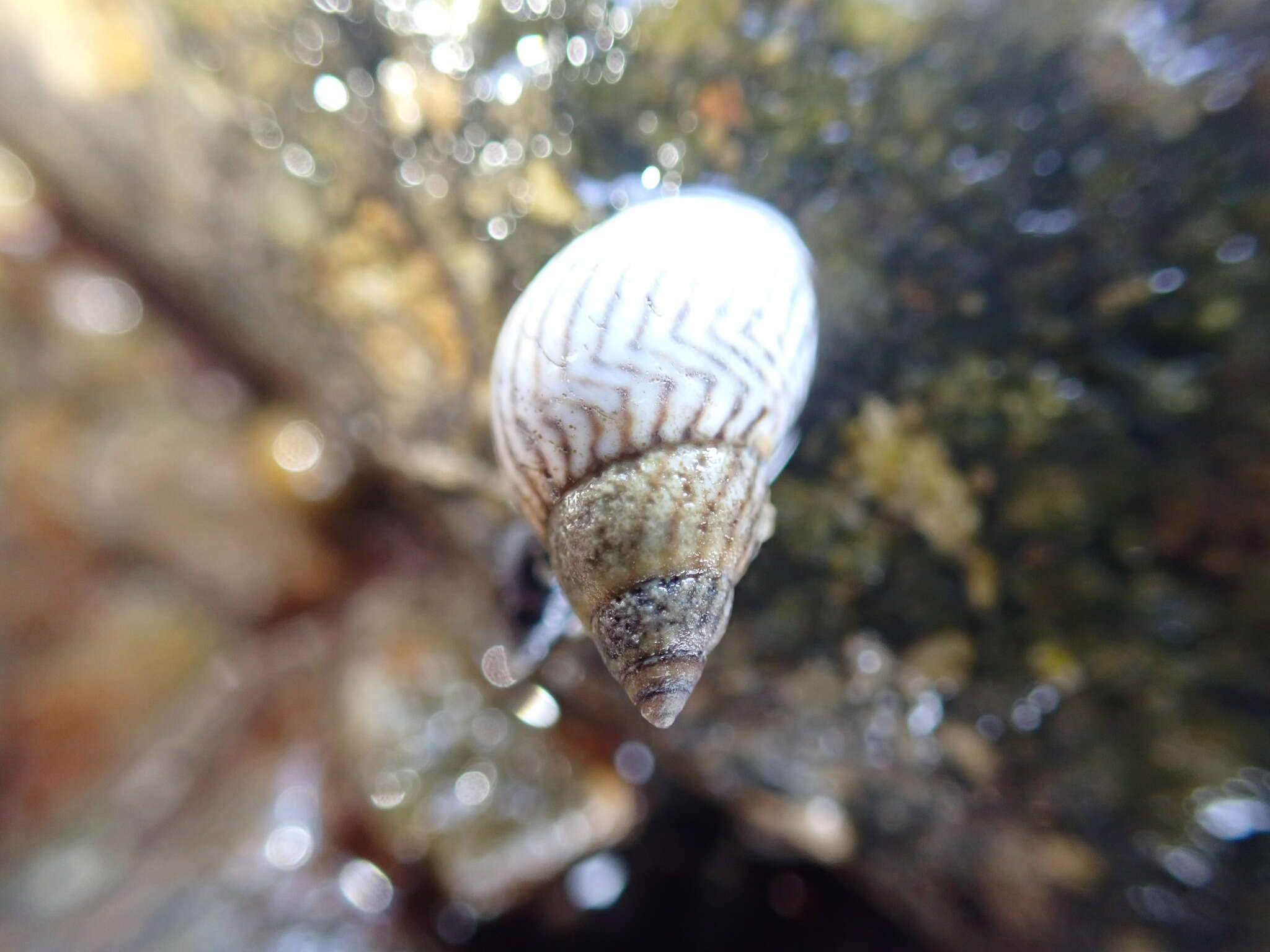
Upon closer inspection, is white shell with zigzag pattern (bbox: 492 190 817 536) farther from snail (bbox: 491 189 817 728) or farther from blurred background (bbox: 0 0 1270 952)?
blurred background (bbox: 0 0 1270 952)

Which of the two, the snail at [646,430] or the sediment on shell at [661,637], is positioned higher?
the snail at [646,430]

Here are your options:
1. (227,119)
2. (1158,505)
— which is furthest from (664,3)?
(1158,505)

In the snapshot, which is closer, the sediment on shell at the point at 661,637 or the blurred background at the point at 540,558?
the sediment on shell at the point at 661,637

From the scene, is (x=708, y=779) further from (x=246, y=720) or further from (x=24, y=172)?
(x=24, y=172)

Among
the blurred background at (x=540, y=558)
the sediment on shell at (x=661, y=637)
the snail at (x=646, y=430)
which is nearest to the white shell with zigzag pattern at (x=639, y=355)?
Answer: the snail at (x=646, y=430)

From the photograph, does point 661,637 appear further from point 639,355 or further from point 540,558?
point 540,558

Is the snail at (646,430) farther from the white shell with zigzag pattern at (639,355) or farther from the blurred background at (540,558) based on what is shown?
the blurred background at (540,558)
